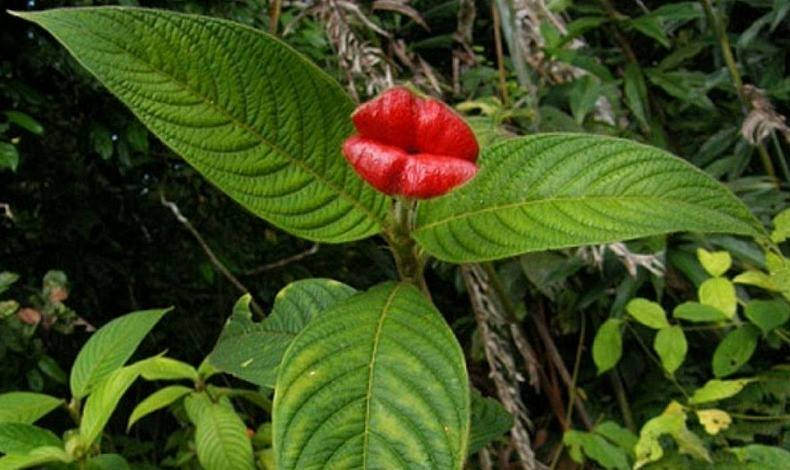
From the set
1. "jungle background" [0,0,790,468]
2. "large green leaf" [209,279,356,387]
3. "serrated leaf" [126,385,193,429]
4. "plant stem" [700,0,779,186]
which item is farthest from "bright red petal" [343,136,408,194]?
"plant stem" [700,0,779,186]

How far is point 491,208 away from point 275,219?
0.40 feet

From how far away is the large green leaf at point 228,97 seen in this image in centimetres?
42

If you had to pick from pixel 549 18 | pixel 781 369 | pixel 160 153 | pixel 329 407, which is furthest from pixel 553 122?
pixel 329 407

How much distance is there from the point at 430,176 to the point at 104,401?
0.55m

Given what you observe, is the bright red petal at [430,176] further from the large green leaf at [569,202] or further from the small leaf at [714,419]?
the small leaf at [714,419]

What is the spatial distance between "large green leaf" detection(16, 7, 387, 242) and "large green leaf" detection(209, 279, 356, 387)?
16cm

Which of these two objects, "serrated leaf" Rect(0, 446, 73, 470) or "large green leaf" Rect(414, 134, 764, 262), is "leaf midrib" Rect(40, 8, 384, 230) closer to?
"large green leaf" Rect(414, 134, 764, 262)

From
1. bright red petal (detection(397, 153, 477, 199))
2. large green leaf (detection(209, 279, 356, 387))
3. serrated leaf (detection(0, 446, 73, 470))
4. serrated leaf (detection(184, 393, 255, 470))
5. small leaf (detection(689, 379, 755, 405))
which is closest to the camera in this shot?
bright red petal (detection(397, 153, 477, 199))

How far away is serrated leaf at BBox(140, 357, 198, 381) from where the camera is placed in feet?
2.90

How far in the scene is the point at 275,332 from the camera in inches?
25.2

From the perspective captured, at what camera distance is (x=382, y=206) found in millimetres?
476

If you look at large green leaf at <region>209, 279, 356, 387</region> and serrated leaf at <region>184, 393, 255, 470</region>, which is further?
serrated leaf at <region>184, 393, 255, 470</region>

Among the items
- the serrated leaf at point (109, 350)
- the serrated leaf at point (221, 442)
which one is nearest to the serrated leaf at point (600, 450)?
the serrated leaf at point (221, 442)

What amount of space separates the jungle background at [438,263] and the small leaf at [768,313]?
0.17 meters
